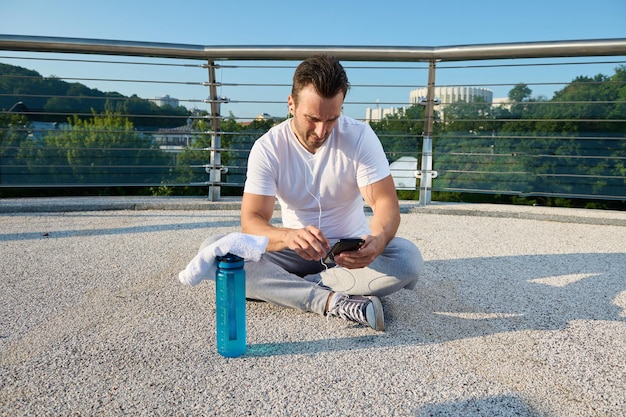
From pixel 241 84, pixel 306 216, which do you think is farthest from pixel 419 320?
pixel 241 84

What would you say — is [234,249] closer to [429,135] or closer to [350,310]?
[350,310]

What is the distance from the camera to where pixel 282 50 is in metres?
4.74

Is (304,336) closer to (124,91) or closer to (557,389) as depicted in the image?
(557,389)

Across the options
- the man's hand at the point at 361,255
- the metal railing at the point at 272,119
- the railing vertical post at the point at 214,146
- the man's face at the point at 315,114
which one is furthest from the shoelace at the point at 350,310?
the railing vertical post at the point at 214,146

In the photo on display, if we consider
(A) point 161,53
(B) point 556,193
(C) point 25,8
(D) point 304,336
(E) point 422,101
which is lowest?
(D) point 304,336

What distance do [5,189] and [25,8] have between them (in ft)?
22.0

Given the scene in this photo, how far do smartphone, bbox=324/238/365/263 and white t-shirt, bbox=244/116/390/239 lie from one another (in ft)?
1.43

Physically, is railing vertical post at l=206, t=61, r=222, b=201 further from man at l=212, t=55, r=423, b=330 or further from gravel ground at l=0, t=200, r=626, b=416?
man at l=212, t=55, r=423, b=330

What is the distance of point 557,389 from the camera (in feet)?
5.17

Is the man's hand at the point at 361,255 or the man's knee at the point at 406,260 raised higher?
the man's hand at the point at 361,255

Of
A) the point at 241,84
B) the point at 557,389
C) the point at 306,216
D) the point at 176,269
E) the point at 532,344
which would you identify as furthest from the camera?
the point at 241,84

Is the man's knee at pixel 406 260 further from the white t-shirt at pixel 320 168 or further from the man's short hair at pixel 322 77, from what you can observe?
the man's short hair at pixel 322 77

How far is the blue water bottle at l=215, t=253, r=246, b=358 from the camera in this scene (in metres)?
1.77

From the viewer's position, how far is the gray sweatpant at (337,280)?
2.21m
